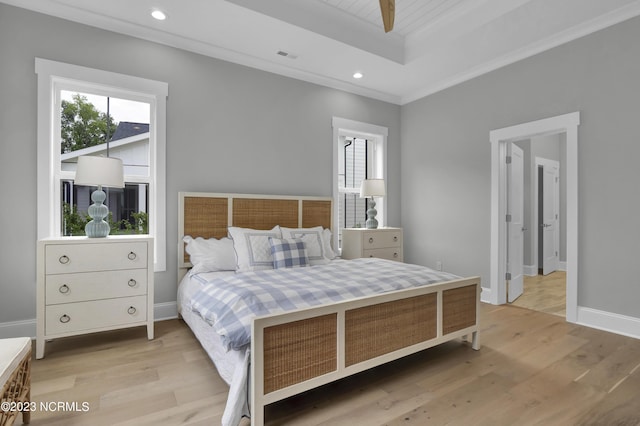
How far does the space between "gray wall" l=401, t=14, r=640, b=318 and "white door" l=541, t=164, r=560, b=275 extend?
2510 mm

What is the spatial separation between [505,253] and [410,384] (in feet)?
8.20

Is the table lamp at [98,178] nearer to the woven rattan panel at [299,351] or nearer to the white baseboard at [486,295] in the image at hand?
the woven rattan panel at [299,351]

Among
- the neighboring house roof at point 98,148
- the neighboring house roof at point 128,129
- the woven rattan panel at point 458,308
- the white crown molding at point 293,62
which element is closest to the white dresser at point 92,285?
the neighboring house roof at point 98,148

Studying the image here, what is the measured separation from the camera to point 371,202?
497 cm

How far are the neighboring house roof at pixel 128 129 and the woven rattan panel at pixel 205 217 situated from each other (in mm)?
801

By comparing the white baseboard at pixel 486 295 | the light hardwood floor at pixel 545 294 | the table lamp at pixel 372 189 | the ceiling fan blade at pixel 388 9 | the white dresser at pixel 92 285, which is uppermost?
the ceiling fan blade at pixel 388 9

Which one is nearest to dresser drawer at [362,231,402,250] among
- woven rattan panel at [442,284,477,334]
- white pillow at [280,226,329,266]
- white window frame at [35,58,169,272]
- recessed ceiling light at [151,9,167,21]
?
white pillow at [280,226,329,266]

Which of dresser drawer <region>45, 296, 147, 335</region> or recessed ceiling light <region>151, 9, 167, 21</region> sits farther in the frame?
recessed ceiling light <region>151, 9, 167, 21</region>

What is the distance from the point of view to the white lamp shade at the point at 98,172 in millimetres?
2600

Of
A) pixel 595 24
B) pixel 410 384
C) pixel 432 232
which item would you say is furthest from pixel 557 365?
pixel 595 24

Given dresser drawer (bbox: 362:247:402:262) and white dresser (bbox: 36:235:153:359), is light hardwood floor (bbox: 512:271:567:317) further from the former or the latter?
white dresser (bbox: 36:235:153:359)

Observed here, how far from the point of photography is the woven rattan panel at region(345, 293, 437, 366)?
1974mm

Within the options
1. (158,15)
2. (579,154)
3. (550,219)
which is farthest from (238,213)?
(550,219)

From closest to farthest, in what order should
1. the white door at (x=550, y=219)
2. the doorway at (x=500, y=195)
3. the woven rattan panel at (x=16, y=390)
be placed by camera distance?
the woven rattan panel at (x=16, y=390) < the doorway at (x=500, y=195) < the white door at (x=550, y=219)
